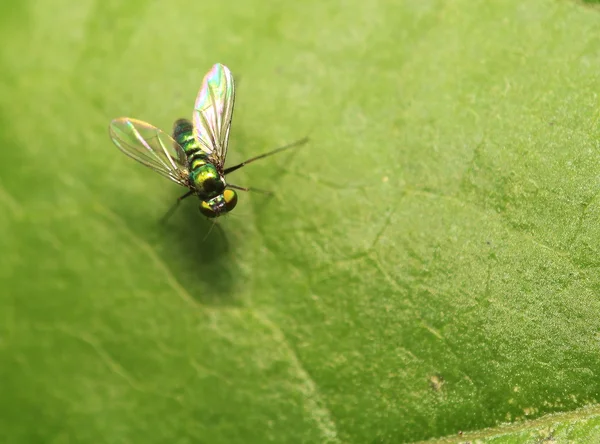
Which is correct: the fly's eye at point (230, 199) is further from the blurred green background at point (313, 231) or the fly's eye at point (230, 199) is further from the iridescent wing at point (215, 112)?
the iridescent wing at point (215, 112)

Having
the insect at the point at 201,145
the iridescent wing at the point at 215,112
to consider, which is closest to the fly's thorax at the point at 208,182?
the insect at the point at 201,145

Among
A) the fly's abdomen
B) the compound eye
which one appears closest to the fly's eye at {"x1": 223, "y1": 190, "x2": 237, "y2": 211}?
the compound eye

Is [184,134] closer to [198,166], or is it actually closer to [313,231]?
[198,166]

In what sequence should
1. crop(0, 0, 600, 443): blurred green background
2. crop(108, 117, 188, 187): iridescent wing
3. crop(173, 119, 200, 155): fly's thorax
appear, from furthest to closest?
crop(173, 119, 200, 155): fly's thorax, crop(108, 117, 188, 187): iridescent wing, crop(0, 0, 600, 443): blurred green background

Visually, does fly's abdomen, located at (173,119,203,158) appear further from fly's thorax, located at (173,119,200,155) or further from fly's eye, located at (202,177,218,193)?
fly's eye, located at (202,177,218,193)

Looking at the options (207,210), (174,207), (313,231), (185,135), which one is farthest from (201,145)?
(313,231)
